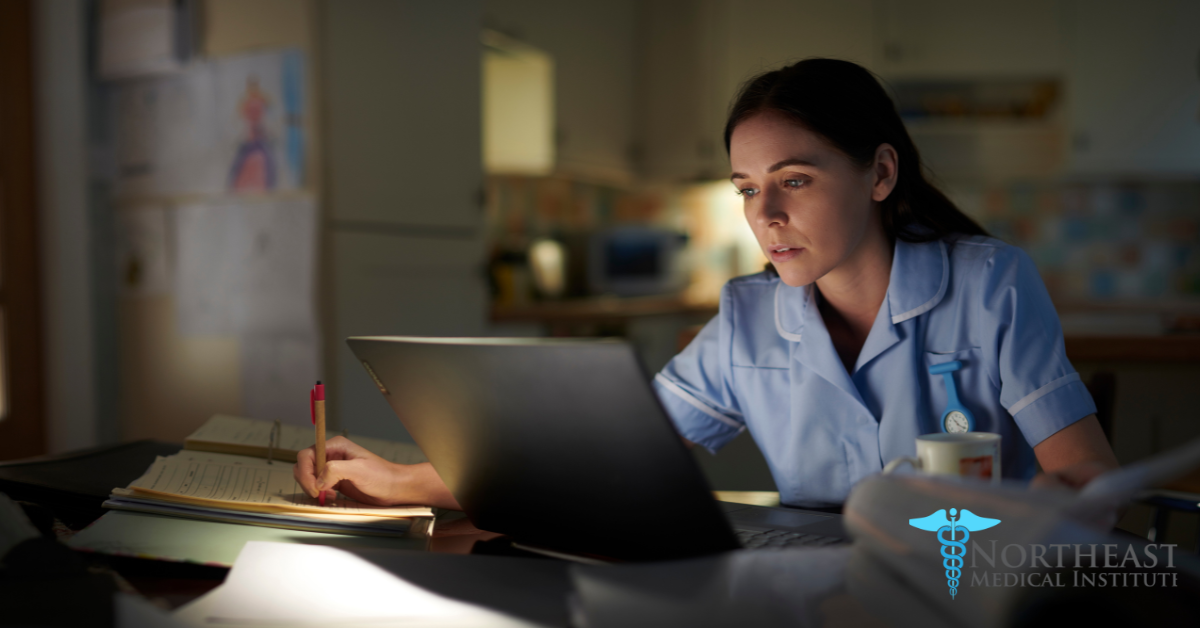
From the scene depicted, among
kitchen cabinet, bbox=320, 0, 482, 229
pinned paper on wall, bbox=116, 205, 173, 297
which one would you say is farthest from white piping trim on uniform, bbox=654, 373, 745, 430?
pinned paper on wall, bbox=116, 205, 173, 297

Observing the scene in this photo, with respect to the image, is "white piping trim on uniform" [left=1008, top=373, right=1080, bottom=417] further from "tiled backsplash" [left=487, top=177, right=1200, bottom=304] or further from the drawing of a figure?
"tiled backsplash" [left=487, top=177, right=1200, bottom=304]

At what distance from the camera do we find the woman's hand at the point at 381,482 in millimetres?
835

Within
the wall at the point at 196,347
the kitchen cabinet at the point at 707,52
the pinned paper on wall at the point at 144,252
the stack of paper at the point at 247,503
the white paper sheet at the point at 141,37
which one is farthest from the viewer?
the kitchen cabinet at the point at 707,52

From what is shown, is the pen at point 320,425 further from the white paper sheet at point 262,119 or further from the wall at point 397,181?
the white paper sheet at point 262,119

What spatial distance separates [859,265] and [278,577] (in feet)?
→ 2.64

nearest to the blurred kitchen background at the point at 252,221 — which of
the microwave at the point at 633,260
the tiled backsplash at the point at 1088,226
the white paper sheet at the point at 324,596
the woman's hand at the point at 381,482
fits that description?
the microwave at the point at 633,260

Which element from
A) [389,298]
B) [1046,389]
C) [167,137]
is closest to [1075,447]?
[1046,389]

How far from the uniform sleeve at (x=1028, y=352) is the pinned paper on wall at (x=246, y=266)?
1541mm

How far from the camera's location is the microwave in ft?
12.7

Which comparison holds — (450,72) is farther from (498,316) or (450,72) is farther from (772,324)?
(772,324)

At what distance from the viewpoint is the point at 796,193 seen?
1.02m

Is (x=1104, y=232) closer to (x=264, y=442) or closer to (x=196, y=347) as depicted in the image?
(x=196, y=347)

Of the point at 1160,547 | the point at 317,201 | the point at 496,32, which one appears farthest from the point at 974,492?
the point at 496,32

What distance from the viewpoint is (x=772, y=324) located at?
1114mm
